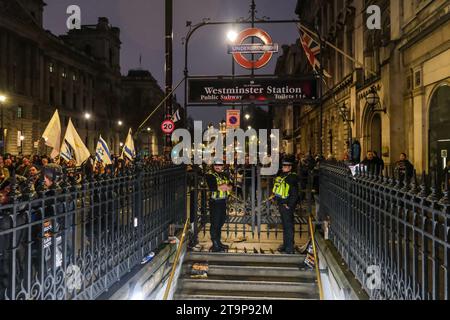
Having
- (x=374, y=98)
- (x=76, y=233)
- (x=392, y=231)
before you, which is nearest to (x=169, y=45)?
(x=76, y=233)

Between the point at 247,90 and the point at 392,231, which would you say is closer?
the point at 392,231

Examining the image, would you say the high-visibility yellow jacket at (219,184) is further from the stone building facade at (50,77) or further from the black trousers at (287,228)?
the stone building facade at (50,77)

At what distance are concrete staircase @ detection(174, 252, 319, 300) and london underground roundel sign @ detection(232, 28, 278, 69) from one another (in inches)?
234

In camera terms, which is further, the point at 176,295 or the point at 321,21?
the point at 321,21

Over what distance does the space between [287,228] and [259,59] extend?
5744mm

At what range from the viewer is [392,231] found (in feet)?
13.7

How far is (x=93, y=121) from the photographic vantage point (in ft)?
274

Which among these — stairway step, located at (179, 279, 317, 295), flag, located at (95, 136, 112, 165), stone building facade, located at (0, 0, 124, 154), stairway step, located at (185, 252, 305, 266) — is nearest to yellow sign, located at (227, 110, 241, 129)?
flag, located at (95, 136, 112, 165)

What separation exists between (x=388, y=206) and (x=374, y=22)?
59.2 feet

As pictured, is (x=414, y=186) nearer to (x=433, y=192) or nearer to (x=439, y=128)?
(x=433, y=192)

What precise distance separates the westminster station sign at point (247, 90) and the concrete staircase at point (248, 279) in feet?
15.4

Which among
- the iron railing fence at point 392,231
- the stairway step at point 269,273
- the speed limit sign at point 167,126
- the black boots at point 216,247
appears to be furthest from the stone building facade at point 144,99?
the iron railing fence at point 392,231
